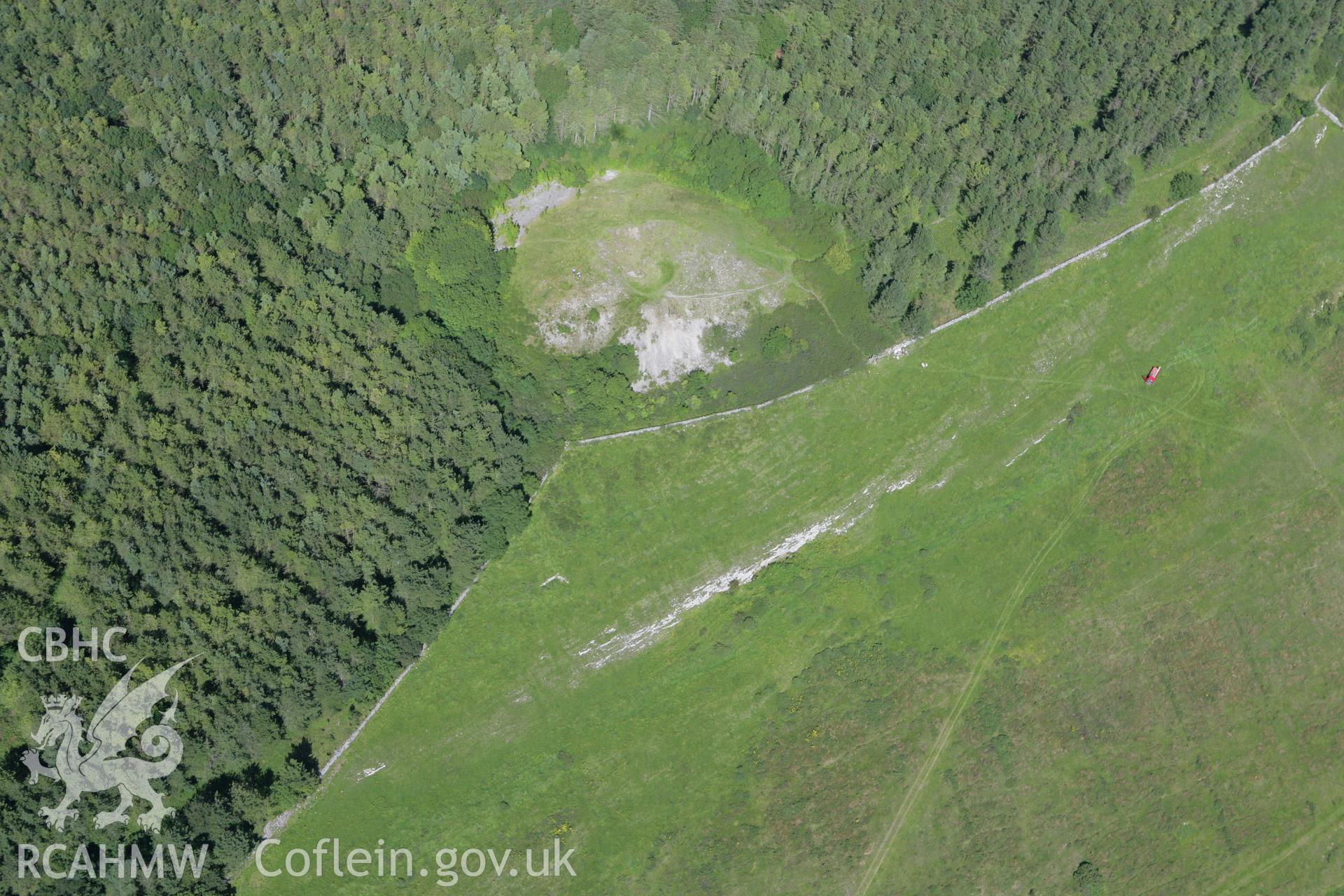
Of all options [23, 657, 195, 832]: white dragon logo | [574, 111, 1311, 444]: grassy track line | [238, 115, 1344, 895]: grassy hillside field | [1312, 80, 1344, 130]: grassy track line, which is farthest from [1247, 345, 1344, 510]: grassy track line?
[23, 657, 195, 832]: white dragon logo

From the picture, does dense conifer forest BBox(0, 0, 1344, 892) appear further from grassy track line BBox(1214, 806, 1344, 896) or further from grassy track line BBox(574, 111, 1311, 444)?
grassy track line BBox(1214, 806, 1344, 896)

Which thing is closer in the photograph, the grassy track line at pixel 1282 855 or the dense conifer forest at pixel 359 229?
the dense conifer forest at pixel 359 229

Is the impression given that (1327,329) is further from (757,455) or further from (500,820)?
(500,820)

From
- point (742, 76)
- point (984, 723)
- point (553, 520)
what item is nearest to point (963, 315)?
point (742, 76)

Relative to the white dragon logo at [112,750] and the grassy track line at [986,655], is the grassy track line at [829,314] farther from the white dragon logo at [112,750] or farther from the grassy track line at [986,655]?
the white dragon logo at [112,750]

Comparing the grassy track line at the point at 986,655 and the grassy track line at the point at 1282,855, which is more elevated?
the grassy track line at the point at 986,655

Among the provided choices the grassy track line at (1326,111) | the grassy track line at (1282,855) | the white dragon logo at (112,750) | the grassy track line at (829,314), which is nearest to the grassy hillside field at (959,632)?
the grassy track line at (1282,855)
